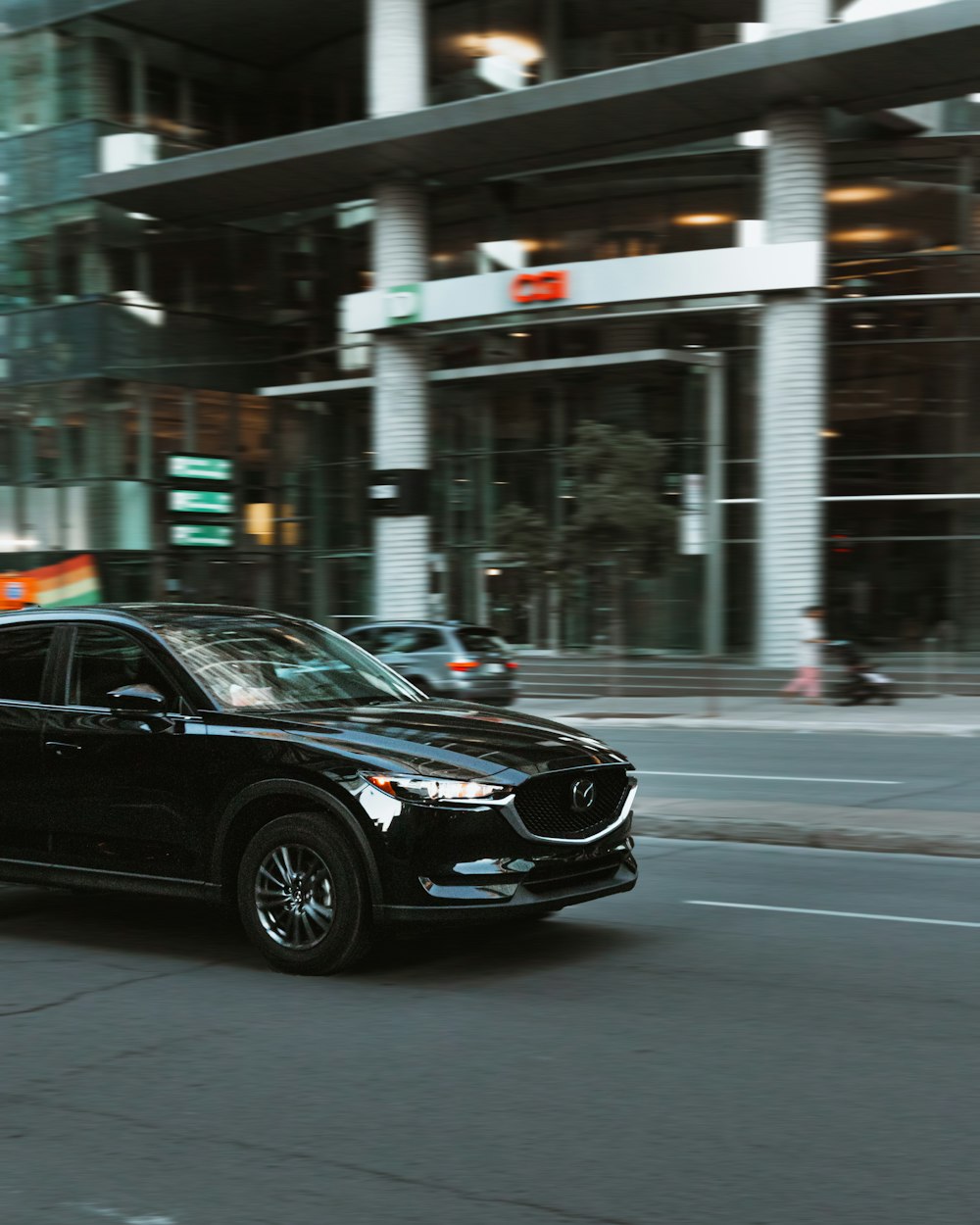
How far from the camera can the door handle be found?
744 cm

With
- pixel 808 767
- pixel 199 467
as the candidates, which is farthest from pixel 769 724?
pixel 199 467

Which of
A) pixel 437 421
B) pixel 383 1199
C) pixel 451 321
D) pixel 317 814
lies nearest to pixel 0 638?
pixel 317 814

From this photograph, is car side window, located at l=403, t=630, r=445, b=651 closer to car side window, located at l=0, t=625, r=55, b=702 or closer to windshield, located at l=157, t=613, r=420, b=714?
windshield, located at l=157, t=613, r=420, b=714

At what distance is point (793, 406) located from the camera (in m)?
28.2

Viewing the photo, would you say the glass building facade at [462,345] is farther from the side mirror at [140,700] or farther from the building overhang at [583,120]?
the side mirror at [140,700]

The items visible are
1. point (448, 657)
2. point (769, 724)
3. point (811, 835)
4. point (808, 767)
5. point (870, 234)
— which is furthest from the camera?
point (870, 234)

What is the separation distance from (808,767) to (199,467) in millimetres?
23640

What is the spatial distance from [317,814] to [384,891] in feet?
1.52

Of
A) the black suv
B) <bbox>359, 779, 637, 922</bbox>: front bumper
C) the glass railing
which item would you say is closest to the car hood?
the black suv

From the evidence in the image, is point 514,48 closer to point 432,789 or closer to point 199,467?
point 199,467

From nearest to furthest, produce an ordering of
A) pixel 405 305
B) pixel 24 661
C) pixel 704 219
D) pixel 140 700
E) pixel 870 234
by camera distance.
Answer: pixel 140 700, pixel 24 661, pixel 870 234, pixel 405 305, pixel 704 219

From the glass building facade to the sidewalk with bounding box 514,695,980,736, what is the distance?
4132 millimetres

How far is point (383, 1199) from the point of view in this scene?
414 cm

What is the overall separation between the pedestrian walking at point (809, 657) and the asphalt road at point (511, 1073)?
17.8 metres
